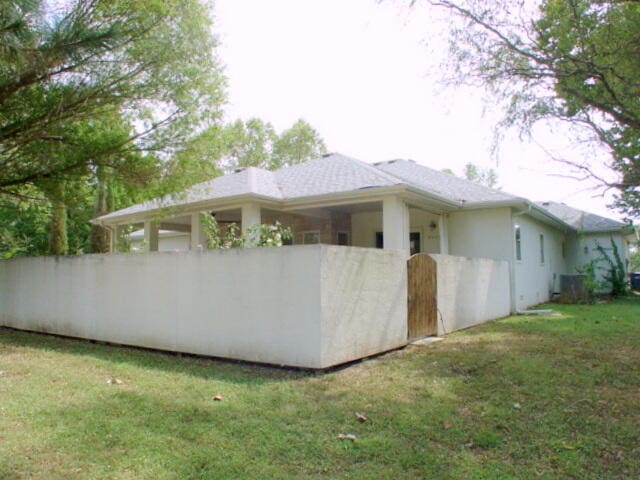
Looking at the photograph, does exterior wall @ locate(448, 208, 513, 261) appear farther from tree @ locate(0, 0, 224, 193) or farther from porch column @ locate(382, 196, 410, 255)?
tree @ locate(0, 0, 224, 193)

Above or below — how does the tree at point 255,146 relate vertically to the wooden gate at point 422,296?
above

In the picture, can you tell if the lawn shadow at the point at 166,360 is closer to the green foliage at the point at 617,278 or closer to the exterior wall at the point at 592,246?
the green foliage at the point at 617,278

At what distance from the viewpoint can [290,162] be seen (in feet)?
139

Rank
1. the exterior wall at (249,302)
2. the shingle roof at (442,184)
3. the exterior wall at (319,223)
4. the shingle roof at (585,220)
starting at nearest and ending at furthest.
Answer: the exterior wall at (249,302)
the shingle roof at (442,184)
the exterior wall at (319,223)
the shingle roof at (585,220)

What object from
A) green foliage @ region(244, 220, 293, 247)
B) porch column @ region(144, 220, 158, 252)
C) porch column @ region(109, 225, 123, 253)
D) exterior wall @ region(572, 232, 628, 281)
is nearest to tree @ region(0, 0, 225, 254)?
green foliage @ region(244, 220, 293, 247)

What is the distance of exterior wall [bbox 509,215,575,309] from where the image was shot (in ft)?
49.3

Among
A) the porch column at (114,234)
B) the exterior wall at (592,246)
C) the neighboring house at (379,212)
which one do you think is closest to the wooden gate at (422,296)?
the neighboring house at (379,212)

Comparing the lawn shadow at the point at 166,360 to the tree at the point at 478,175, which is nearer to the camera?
the lawn shadow at the point at 166,360

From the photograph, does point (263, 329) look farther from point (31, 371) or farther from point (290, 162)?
point (290, 162)

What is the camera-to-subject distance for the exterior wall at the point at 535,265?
15039 millimetres

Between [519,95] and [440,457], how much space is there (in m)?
6.64

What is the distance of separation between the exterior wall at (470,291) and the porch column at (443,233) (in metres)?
1.72

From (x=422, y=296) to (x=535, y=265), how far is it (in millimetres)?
9849

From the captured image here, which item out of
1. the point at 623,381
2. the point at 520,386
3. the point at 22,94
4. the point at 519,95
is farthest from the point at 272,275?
the point at 22,94
